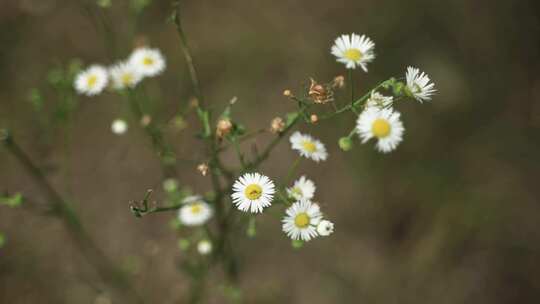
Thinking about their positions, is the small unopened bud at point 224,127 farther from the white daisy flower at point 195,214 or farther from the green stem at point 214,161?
the white daisy flower at point 195,214

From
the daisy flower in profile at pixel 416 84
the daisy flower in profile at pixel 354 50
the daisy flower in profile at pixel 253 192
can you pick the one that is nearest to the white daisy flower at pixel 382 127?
the daisy flower in profile at pixel 416 84

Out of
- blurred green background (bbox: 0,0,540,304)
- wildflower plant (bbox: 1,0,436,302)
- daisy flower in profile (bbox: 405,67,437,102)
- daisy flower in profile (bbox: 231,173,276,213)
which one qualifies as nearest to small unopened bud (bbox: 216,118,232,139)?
wildflower plant (bbox: 1,0,436,302)

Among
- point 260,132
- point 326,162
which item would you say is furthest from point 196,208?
point 326,162

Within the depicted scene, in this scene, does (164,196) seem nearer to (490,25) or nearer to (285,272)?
(285,272)

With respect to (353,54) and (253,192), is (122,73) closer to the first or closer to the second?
(253,192)

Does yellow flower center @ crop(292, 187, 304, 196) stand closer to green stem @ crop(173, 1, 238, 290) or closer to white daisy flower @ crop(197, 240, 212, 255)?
green stem @ crop(173, 1, 238, 290)

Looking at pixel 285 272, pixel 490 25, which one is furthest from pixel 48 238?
pixel 490 25
